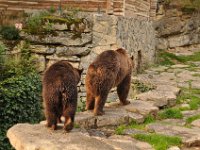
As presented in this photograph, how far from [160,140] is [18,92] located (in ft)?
19.4

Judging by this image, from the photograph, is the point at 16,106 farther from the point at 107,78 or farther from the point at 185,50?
the point at 185,50

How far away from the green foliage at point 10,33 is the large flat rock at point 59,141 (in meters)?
7.35

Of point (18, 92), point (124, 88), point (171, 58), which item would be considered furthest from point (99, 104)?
point (171, 58)

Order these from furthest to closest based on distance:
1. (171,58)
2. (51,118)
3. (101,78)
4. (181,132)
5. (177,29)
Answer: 1. (177,29)
2. (171,58)
3. (101,78)
4. (181,132)
5. (51,118)

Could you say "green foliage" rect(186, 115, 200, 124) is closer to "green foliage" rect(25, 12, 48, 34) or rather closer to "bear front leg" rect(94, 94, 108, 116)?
"bear front leg" rect(94, 94, 108, 116)

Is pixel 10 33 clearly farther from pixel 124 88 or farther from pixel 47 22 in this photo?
pixel 124 88

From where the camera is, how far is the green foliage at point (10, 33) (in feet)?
42.7

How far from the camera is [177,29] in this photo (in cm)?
2362

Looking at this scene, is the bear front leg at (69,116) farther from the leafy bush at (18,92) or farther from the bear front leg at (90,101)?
the leafy bush at (18,92)

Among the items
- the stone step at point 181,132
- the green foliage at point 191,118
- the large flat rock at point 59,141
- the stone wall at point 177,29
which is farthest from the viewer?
the stone wall at point 177,29

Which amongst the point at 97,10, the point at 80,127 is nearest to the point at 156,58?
the point at 97,10

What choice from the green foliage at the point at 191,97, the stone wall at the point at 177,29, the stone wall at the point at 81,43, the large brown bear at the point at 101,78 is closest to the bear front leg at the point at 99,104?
the large brown bear at the point at 101,78

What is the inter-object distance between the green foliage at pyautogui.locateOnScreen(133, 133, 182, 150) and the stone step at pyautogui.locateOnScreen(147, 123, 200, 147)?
0.13 meters

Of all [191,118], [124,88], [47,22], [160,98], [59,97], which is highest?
[47,22]
